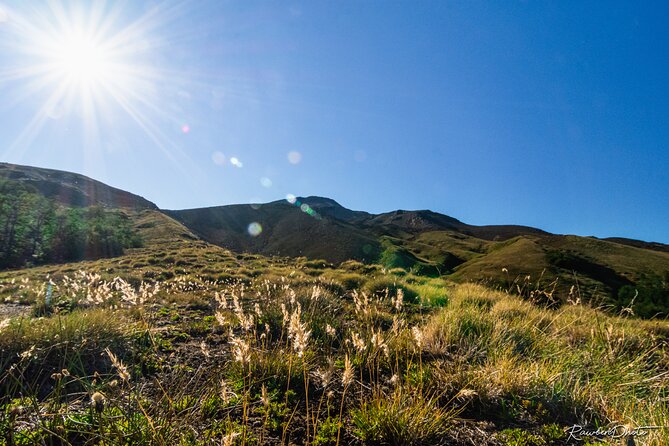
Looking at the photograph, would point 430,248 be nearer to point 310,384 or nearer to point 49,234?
point 310,384

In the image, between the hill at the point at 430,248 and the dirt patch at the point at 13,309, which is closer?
the dirt patch at the point at 13,309

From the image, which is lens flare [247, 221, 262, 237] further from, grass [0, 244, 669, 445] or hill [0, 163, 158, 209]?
grass [0, 244, 669, 445]

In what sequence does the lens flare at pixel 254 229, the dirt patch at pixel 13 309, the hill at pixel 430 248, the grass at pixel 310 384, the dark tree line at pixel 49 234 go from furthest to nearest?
the lens flare at pixel 254 229 → the dark tree line at pixel 49 234 → the hill at pixel 430 248 → the dirt patch at pixel 13 309 → the grass at pixel 310 384

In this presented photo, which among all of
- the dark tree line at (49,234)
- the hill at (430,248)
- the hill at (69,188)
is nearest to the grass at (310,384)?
the hill at (430,248)

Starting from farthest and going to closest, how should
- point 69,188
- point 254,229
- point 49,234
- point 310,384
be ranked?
point 254,229, point 69,188, point 49,234, point 310,384

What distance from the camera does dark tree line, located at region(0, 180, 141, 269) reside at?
32719 millimetres

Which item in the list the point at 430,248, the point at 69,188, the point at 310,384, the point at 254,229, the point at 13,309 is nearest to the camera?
the point at 310,384

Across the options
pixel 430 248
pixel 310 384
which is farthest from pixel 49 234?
pixel 430 248

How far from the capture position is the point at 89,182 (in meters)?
101

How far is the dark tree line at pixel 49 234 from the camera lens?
3272 cm

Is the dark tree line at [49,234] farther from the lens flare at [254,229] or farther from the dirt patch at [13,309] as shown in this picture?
the lens flare at [254,229]

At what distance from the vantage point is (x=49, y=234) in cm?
3678

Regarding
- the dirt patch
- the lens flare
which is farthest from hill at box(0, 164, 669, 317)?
the dirt patch

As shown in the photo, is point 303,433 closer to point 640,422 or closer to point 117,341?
point 640,422
